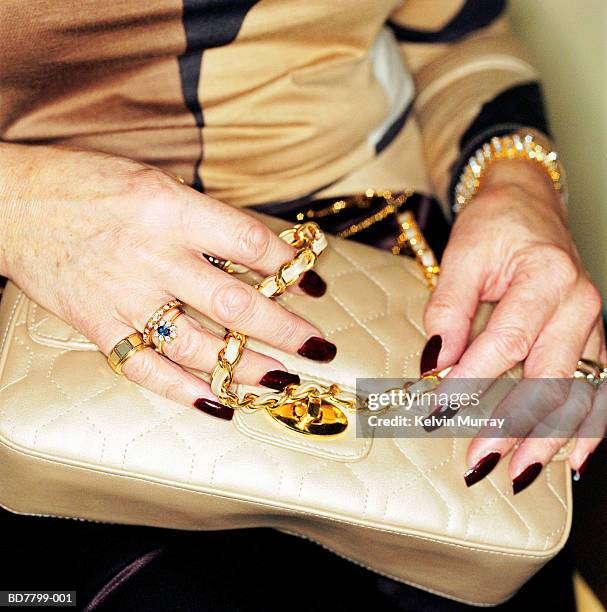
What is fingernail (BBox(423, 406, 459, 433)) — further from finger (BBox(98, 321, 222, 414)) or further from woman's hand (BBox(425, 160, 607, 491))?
finger (BBox(98, 321, 222, 414))

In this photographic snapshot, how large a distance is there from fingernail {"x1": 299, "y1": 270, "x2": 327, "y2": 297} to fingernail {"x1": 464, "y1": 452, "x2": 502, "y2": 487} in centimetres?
23

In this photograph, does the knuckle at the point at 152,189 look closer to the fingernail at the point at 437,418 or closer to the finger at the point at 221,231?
the finger at the point at 221,231

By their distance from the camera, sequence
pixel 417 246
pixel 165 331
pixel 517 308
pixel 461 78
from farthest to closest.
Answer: pixel 461 78, pixel 417 246, pixel 517 308, pixel 165 331

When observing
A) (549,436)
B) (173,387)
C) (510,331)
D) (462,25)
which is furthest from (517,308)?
(462,25)

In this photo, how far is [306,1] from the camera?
0.68 m

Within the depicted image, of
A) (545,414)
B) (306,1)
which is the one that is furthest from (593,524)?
(306,1)

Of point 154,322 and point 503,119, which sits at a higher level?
point 503,119

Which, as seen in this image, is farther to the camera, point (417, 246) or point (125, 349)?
point (417, 246)

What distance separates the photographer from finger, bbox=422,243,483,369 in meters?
Answer: 0.69

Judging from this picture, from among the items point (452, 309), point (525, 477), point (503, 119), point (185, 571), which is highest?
point (503, 119)

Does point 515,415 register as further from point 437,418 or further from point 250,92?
point 250,92

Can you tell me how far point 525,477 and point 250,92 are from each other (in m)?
0.49

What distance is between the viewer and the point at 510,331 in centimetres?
68
